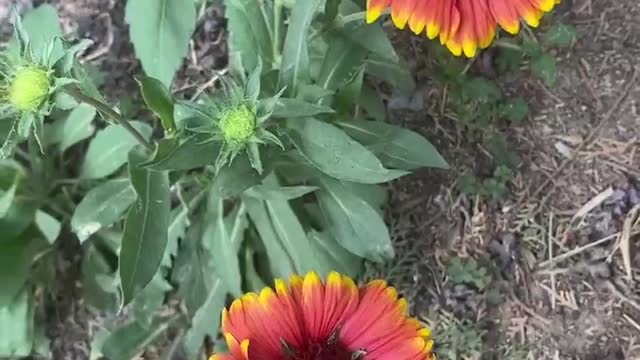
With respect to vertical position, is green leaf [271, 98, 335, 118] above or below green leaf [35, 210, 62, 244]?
above

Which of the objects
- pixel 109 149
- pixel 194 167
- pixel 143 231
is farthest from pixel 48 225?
pixel 194 167

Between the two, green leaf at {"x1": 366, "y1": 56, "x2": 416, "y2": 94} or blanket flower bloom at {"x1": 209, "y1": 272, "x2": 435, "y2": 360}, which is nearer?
blanket flower bloom at {"x1": 209, "y1": 272, "x2": 435, "y2": 360}

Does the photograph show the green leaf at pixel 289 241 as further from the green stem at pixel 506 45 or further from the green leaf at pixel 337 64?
the green stem at pixel 506 45

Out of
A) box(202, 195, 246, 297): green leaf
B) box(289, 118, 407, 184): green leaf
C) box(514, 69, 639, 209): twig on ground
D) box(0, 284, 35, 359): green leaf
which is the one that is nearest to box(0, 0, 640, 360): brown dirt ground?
box(514, 69, 639, 209): twig on ground

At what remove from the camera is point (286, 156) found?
1941 mm

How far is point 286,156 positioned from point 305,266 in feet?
→ 0.90

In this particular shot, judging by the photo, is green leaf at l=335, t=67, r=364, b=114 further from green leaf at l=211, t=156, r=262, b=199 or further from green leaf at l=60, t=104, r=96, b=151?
green leaf at l=60, t=104, r=96, b=151

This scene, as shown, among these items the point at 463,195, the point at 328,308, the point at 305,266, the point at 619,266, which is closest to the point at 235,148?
the point at 328,308

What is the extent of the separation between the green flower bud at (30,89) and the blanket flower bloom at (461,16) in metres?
0.51

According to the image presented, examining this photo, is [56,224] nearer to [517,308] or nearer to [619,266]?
[517,308]

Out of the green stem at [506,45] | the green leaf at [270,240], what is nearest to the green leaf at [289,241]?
the green leaf at [270,240]

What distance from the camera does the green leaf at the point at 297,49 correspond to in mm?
1838

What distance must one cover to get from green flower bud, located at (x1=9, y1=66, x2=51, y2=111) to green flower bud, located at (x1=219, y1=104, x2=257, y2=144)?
0.87ft

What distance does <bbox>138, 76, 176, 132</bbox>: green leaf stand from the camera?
177 centimetres
